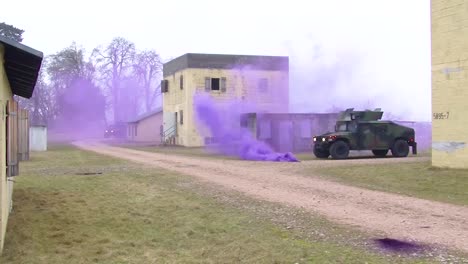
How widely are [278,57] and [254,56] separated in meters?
1.85

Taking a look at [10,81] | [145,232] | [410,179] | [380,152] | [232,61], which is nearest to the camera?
[145,232]

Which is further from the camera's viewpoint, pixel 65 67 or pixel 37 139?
pixel 65 67

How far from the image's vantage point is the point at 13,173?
8477 mm

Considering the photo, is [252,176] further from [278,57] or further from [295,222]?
[278,57]

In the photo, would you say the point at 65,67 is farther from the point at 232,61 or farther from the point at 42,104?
the point at 232,61

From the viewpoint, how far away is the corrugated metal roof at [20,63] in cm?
689

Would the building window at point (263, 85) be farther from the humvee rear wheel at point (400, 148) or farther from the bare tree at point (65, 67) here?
the bare tree at point (65, 67)

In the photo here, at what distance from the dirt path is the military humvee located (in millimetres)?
7821

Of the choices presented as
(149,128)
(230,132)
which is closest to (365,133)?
(230,132)

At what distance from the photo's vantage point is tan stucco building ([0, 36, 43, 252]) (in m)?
6.98

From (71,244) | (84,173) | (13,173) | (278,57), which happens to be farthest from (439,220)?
(278,57)

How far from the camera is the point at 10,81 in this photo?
943cm

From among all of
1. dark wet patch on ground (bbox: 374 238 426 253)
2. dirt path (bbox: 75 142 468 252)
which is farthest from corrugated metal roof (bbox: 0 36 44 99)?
dirt path (bbox: 75 142 468 252)

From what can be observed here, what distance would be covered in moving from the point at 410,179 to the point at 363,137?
9.93 meters
